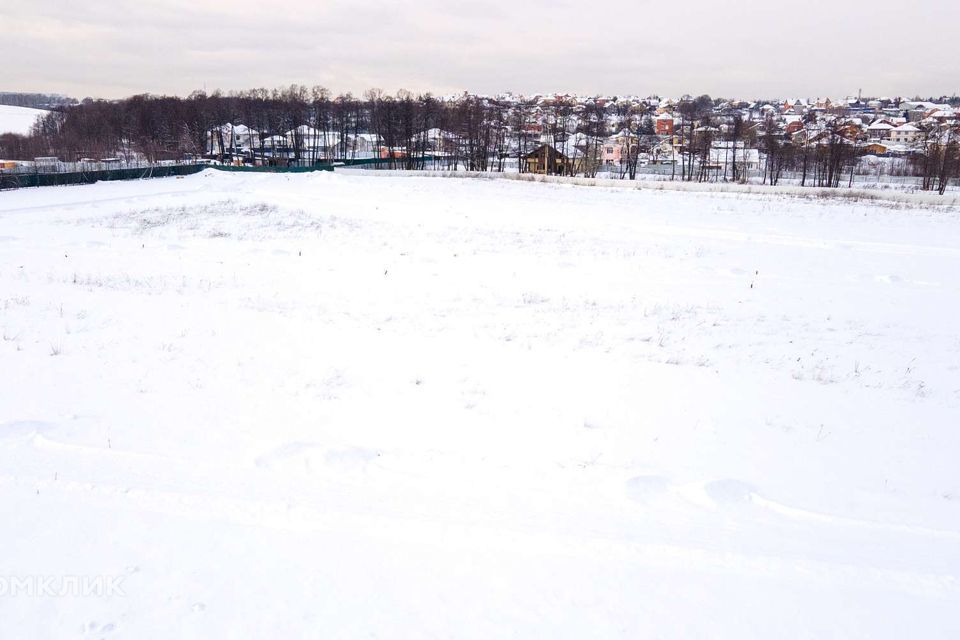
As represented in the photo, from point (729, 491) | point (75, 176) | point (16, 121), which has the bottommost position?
point (729, 491)

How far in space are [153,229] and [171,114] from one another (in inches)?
3662

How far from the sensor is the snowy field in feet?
13.2

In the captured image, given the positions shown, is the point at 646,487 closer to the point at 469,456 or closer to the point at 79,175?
the point at 469,456

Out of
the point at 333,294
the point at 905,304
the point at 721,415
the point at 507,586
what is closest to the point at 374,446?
the point at 507,586

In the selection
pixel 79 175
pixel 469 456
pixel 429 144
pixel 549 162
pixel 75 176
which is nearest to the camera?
pixel 469 456

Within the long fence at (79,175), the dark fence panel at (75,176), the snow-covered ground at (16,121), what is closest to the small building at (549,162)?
the long fence at (79,175)

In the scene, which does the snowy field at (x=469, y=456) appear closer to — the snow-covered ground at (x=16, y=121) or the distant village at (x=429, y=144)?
the distant village at (x=429, y=144)

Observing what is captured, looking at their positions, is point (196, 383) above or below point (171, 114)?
below

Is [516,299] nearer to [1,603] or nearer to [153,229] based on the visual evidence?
[1,603]

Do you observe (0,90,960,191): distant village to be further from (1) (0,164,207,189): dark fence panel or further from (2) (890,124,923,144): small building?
(2) (890,124,923,144): small building

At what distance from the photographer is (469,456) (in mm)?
6152

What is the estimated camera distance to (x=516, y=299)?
13.4 meters

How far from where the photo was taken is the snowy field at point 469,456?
4023mm

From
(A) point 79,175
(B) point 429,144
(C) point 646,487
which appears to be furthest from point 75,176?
(B) point 429,144
